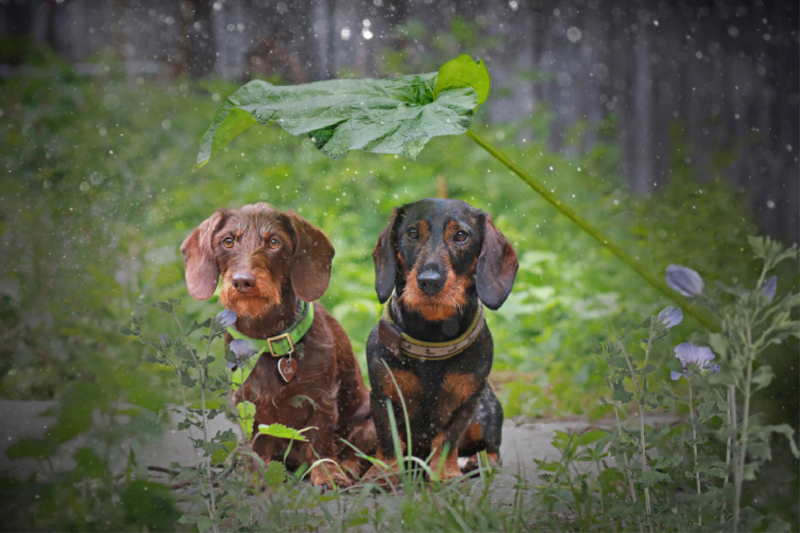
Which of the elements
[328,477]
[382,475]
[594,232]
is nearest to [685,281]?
[594,232]

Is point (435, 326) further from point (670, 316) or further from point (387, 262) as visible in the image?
point (670, 316)

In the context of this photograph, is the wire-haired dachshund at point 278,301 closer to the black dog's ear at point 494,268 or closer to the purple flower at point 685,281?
the black dog's ear at point 494,268

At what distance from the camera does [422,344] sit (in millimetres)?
1274

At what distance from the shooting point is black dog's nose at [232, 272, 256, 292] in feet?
3.91

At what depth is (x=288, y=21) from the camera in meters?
1.84

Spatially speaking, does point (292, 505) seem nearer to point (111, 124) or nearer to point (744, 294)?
point (744, 294)

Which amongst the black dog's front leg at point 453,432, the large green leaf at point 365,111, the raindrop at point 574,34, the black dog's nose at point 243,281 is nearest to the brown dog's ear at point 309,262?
the black dog's nose at point 243,281

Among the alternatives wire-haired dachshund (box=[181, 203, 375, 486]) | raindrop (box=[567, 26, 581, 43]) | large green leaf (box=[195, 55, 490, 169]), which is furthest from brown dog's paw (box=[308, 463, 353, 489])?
raindrop (box=[567, 26, 581, 43])

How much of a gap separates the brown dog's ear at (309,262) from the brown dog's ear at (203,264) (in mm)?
153

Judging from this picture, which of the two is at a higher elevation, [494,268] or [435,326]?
[494,268]

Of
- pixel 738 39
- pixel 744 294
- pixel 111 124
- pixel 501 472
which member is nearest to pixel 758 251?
pixel 744 294

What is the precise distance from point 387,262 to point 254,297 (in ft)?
0.89

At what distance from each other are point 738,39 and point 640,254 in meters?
0.68

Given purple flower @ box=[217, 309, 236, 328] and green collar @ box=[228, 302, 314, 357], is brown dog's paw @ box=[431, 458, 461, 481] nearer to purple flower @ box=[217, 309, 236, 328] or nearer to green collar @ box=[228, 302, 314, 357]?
green collar @ box=[228, 302, 314, 357]
